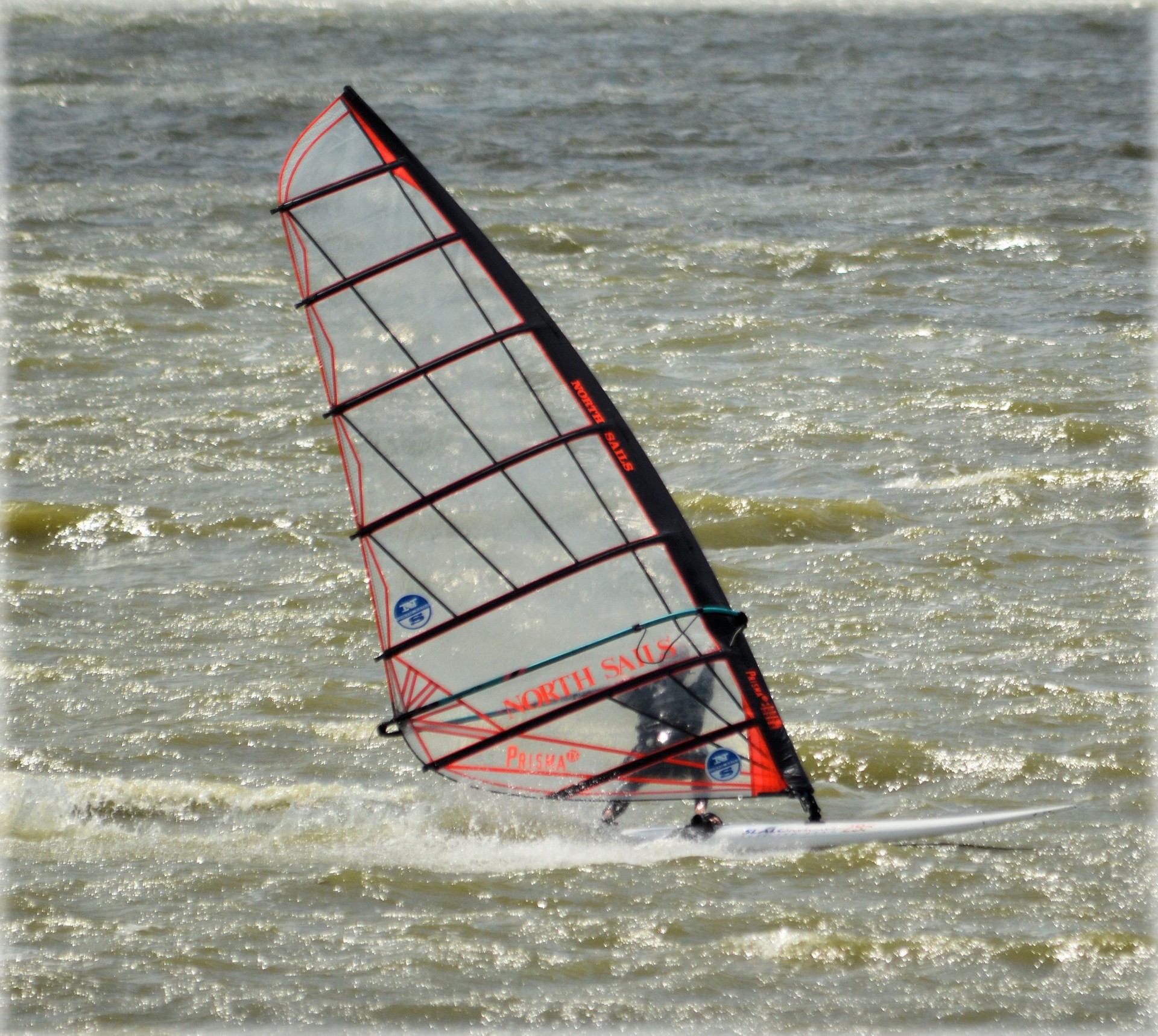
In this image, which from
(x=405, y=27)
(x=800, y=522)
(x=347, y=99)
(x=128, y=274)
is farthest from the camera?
(x=405, y=27)

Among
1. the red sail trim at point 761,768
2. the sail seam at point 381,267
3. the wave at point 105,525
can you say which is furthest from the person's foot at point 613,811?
the wave at point 105,525

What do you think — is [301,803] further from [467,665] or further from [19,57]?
[19,57]

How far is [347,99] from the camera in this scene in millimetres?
6773

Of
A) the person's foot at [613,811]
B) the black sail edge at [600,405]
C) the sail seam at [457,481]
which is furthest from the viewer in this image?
the person's foot at [613,811]

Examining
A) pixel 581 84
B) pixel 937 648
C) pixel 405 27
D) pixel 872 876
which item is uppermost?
pixel 405 27

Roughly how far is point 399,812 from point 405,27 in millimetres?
28865

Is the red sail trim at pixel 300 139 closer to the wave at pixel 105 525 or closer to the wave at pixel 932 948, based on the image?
the wave at pixel 932 948

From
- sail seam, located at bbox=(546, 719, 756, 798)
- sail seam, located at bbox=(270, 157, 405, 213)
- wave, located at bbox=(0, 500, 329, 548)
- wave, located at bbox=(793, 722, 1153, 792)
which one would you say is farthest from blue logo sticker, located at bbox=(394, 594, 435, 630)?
wave, located at bbox=(0, 500, 329, 548)

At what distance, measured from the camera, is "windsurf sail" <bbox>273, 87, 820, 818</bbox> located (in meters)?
6.86

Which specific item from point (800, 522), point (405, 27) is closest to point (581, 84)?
point (405, 27)

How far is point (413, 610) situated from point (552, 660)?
0.71m

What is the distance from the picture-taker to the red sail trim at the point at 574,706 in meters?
6.99

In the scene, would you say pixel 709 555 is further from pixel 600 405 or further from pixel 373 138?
pixel 373 138

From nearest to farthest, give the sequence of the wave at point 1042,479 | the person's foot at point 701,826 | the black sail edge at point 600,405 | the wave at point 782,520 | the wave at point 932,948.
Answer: the wave at point 932,948
the black sail edge at point 600,405
the person's foot at point 701,826
the wave at point 782,520
the wave at point 1042,479
